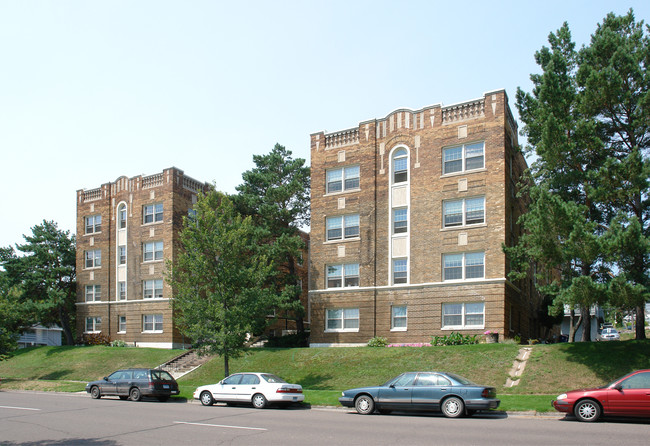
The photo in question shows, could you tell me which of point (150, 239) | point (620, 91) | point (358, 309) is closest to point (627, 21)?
point (620, 91)

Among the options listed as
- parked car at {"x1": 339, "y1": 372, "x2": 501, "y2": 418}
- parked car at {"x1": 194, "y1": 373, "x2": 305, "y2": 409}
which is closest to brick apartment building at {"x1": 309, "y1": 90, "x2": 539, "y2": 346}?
parked car at {"x1": 194, "y1": 373, "x2": 305, "y2": 409}

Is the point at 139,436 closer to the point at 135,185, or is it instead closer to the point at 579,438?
the point at 579,438

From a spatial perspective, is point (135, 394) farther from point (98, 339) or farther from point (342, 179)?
point (98, 339)

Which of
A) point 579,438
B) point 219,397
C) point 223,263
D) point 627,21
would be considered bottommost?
point 219,397

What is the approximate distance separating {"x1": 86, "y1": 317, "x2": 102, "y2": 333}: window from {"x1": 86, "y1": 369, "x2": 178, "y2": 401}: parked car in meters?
21.8

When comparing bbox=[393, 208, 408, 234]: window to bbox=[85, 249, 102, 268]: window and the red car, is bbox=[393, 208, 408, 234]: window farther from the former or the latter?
bbox=[85, 249, 102, 268]: window

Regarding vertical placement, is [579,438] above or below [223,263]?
below

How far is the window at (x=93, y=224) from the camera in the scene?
4725 centimetres

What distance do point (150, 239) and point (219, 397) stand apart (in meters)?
24.6

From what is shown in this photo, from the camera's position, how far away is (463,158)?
106 ft

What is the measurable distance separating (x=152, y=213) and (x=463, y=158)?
24.3 meters

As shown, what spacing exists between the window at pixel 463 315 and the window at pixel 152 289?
22.1 meters

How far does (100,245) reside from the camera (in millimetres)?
46750

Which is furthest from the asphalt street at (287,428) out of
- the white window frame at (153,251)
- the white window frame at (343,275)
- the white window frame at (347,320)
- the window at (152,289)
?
the white window frame at (153,251)
